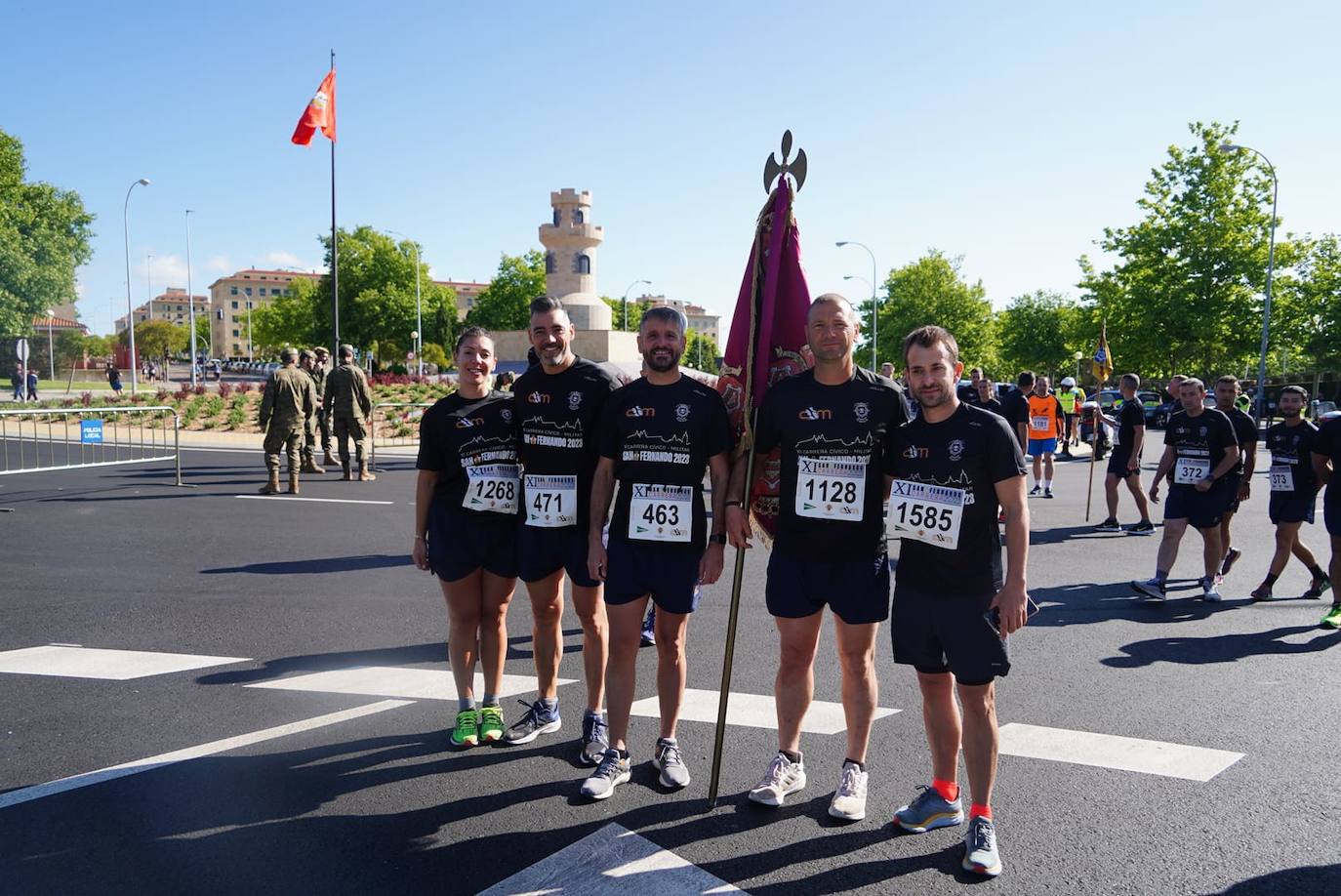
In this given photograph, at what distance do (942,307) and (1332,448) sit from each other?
59.7 meters

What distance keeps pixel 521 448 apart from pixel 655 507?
A: 839 mm

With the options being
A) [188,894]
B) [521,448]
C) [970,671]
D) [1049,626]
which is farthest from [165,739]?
[1049,626]

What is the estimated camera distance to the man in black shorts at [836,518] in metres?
3.69

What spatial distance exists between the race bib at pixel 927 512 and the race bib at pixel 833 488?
139 millimetres

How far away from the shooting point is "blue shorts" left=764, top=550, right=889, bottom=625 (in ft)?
12.1

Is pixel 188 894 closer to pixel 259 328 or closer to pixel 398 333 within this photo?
pixel 398 333

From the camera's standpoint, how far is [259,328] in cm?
9400

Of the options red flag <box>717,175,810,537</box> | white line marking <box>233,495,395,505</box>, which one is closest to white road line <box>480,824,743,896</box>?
red flag <box>717,175,810,537</box>

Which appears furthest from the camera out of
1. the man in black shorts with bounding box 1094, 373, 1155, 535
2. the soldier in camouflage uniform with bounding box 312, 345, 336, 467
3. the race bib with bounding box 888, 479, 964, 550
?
the soldier in camouflage uniform with bounding box 312, 345, 336, 467

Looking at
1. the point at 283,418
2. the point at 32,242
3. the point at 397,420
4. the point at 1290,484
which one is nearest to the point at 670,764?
the point at 1290,484

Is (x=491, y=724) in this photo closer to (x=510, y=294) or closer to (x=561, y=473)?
(x=561, y=473)

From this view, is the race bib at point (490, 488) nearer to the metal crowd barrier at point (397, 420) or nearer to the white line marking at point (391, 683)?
the white line marking at point (391, 683)

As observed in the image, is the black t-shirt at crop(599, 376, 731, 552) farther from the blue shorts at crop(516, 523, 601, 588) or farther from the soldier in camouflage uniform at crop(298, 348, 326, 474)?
the soldier in camouflage uniform at crop(298, 348, 326, 474)

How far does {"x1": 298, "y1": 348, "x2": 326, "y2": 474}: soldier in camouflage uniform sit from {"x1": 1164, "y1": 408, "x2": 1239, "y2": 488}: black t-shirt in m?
11.7
